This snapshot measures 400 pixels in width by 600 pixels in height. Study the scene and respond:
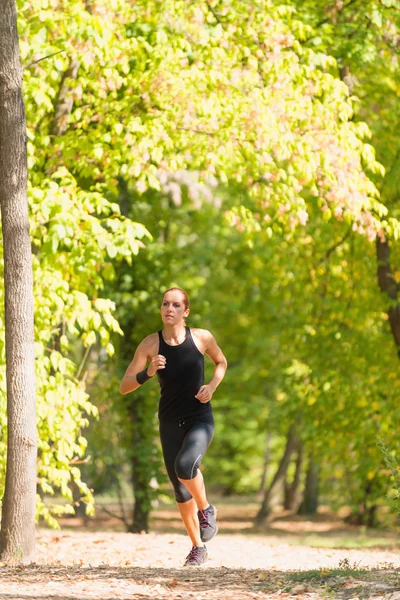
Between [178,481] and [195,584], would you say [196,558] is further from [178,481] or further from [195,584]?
[195,584]

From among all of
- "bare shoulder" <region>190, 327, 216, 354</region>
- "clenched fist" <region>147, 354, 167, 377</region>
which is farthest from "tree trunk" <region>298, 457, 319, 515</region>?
"clenched fist" <region>147, 354, 167, 377</region>

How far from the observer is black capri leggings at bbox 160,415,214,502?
7.00 metres

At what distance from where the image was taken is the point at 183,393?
725 centimetres

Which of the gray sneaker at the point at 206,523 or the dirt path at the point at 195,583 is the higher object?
the gray sneaker at the point at 206,523

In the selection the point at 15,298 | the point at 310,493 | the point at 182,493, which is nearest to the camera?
the point at 182,493

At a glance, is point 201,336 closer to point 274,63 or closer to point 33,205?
point 33,205

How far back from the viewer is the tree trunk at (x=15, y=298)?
25.3ft

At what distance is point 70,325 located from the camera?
9.62m

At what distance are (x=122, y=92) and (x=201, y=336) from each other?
193 inches

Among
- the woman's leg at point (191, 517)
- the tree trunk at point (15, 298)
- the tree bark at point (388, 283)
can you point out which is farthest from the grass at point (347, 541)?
the tree trunk at point (15, 298)

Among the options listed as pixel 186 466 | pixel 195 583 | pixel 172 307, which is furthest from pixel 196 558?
pixel 172 307

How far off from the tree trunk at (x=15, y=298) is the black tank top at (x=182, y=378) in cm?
123

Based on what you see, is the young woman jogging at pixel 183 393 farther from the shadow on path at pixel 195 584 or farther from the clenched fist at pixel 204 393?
the shadow on path at pixel 195 584

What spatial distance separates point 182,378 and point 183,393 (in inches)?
5.4
